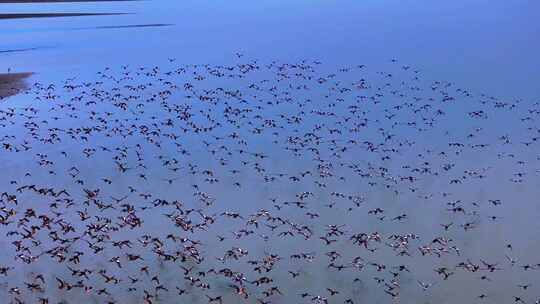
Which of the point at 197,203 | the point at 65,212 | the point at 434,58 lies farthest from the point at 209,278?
the point at 434,58

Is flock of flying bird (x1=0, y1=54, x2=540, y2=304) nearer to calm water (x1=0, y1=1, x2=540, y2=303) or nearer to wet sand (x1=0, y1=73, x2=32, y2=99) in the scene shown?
calm water (x1=0, y1=1, x2=540, y2=303)

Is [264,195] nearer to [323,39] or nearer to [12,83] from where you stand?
[12,83]

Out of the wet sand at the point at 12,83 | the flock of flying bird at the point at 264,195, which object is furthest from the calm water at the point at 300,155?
the wet sand at the point at 12,83

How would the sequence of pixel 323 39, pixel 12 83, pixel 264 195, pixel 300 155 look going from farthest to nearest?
pixel 323 39, pixel 12 83, pixel 300 155, pixel 264 195

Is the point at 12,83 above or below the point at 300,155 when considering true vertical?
above

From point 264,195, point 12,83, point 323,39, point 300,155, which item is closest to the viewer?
point 264,195

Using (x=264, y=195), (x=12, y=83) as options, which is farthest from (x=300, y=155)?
(x=12, y=83)

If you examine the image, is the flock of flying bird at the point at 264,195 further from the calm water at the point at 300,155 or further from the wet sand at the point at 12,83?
the wet sand at the point at 12,83
